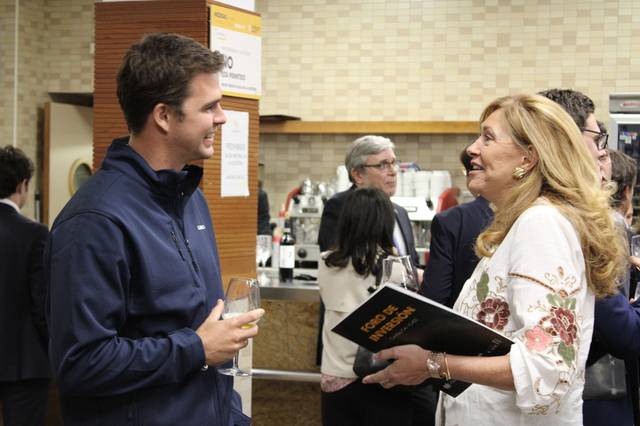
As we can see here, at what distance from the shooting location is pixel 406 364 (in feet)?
6.46

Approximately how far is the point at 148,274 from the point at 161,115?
385 mm

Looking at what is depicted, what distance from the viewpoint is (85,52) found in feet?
27.9

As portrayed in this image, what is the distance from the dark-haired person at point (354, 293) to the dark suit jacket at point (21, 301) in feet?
4.62

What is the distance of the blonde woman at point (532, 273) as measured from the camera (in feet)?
5.83

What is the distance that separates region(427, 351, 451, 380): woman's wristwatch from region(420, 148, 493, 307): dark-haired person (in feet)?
4.37

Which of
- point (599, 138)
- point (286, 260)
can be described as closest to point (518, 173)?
point (599, 138)

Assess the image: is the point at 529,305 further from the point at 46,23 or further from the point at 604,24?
the point at 46,23

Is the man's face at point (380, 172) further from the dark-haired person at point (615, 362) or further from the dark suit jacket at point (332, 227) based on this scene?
the dark-haired person at point (615, 362)

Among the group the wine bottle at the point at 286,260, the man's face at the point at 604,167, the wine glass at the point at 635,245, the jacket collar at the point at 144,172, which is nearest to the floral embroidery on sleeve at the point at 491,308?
the jacket collar at the point at 144,172

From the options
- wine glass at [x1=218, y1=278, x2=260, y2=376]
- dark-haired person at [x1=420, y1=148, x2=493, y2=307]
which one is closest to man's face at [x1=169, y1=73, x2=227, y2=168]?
wine glass at [x1=218, y1=278, x2=260, y2=376]

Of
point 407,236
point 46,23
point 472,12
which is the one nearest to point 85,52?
point 46,23

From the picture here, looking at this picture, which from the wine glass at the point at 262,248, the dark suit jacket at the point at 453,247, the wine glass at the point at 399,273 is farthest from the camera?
the wine glass at the point at 262,248

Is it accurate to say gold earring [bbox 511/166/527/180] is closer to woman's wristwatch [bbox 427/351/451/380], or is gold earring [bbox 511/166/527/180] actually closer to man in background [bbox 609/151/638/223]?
woman's wristwatch [bbox 427/351/451/380]

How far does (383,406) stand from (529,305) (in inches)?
76.8
